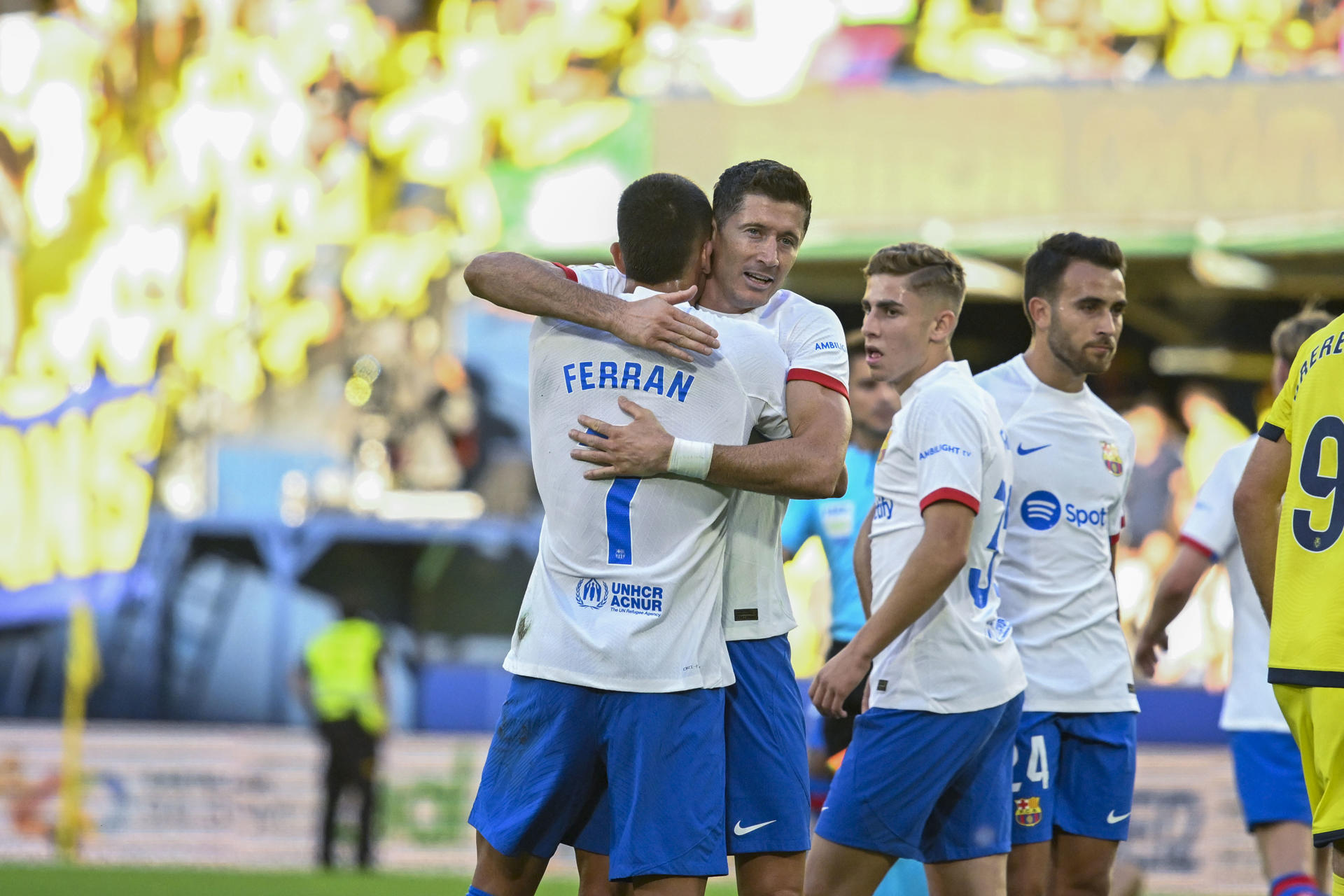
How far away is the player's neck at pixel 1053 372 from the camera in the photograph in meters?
4.27

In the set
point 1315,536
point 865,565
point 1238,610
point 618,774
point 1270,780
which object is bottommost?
point 1270,780

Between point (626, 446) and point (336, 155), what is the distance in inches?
463

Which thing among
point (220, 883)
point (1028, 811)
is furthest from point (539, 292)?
point (220, 883)

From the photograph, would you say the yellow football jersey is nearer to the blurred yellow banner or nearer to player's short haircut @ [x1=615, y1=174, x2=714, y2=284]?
player's short haircut @ [x1=615, y1=174, x2=714, y2=284]

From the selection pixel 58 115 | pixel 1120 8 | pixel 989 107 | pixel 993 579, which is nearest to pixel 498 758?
pixel 993 579

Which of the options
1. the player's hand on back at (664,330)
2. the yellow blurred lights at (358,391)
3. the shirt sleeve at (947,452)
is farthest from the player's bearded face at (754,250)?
the yellow blurred lights at (358,391)

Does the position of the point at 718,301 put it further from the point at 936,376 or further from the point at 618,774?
the point at 618,774

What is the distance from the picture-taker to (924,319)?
393 centimetres

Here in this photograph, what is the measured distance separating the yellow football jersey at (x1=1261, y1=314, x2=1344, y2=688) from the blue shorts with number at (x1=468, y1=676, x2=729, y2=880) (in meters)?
1.15

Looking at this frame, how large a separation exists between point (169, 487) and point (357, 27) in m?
4.58

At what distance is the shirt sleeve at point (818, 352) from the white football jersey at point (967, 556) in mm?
494

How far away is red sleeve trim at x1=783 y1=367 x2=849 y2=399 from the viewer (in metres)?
3.19

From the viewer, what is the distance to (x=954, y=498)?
11.6 ft

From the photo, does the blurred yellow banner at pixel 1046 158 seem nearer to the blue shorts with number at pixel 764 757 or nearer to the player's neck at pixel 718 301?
the player's neck at pixel 718 301
